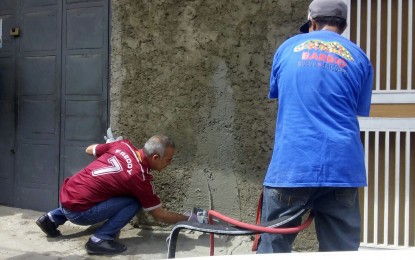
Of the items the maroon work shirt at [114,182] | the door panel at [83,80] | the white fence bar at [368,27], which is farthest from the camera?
the door panel at [83,80]

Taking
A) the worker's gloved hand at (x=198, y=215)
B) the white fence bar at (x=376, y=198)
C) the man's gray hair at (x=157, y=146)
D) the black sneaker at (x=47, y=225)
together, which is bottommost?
the black sneaker at (x=47, y=225)

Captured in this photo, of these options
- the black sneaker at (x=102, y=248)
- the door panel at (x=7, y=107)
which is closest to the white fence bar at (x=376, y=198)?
the black sneaker at (x=102, y=248)

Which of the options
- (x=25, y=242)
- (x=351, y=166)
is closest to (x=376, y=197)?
(x=351, y=166)

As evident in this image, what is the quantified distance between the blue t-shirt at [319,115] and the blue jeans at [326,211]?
0.07m

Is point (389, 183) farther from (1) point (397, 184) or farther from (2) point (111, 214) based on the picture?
(2) point (111, 214)

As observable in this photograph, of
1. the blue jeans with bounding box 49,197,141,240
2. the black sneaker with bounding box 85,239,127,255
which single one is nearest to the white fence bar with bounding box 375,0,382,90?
the blue jeans with bounding box 49,197,141,240

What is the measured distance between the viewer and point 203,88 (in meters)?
4.01

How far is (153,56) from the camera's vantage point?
418cm

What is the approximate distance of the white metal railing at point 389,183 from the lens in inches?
136

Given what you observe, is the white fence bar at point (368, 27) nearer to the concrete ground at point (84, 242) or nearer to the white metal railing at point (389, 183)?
the white metal railing at point (389, 183)

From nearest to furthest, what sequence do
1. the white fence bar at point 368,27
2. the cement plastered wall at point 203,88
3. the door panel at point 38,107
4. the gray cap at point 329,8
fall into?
1. the gray cap at point 329,8
2. the white fence bar at point 368,27
3. the cement plastered wall at point 203,88
4. the door panel at point 38,107

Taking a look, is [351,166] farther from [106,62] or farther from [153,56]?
[106,62]

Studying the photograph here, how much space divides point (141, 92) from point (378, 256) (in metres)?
3.02

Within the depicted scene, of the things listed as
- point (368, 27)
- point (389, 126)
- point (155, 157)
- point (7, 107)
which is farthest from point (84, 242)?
point (368, 27)
